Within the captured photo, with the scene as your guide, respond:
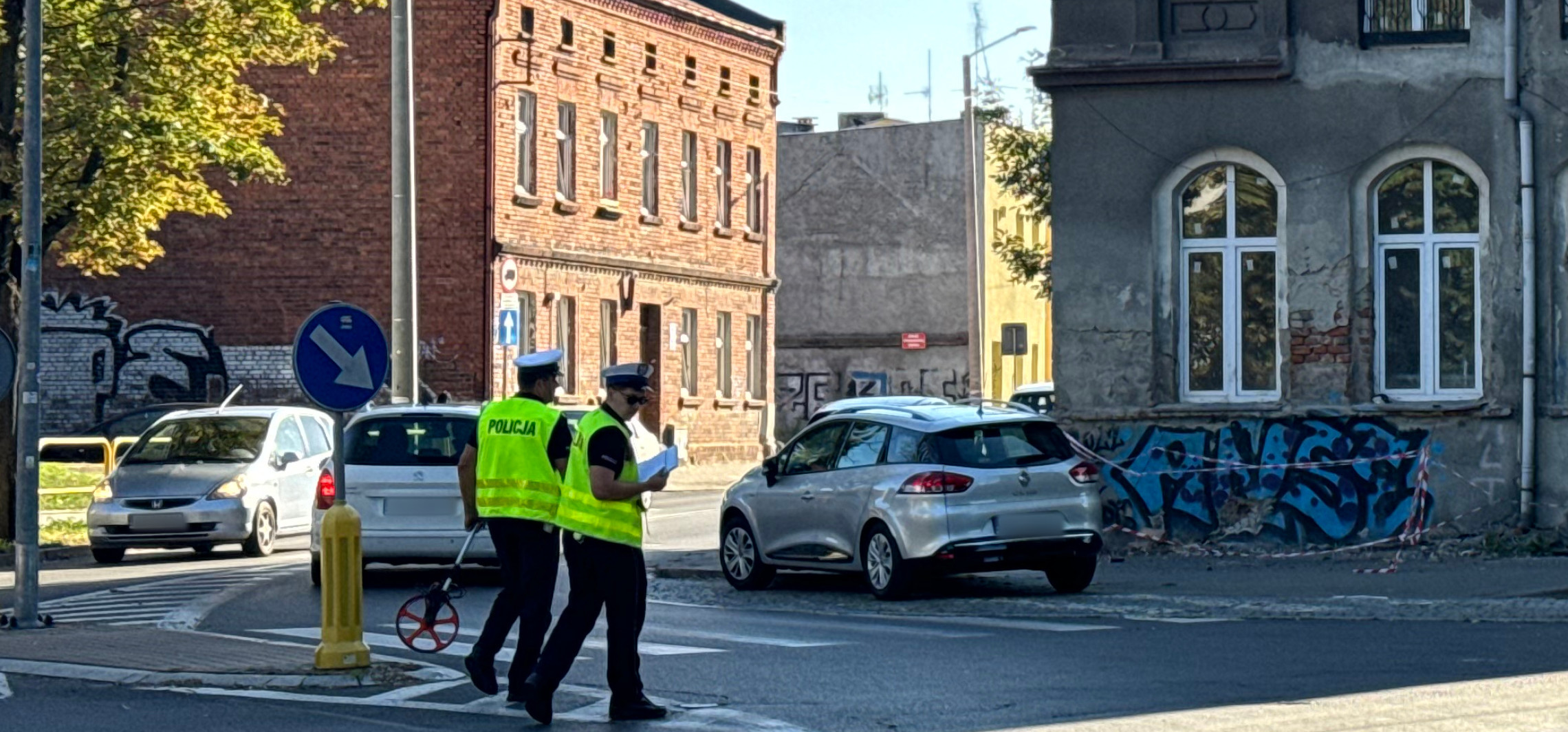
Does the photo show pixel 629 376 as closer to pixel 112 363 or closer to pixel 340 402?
pixel 340 402

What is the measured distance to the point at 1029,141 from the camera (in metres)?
46.9

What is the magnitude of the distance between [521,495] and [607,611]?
1.35m

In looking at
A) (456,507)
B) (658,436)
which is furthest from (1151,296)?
(658,436)

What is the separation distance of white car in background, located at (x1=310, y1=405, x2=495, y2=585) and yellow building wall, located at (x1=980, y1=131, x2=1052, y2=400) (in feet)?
135

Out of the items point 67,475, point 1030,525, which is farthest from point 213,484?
point 1030,525

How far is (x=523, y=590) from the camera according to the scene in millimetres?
12312

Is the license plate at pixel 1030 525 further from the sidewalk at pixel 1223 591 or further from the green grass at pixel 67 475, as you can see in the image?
the green grass at pixel 67 475

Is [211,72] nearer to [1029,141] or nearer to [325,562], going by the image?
[325,562]

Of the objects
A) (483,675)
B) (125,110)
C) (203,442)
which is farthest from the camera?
(203,442)

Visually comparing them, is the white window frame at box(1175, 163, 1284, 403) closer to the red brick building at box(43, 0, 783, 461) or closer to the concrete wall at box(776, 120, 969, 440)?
the red brick building at box(43, 0, 783, 461)

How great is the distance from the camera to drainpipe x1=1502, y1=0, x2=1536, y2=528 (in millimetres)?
22203

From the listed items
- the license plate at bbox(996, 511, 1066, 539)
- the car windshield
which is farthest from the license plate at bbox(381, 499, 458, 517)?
the car windshield

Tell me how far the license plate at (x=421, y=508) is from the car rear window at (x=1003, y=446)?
13.6 feet

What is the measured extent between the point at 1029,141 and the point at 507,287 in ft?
58.4
